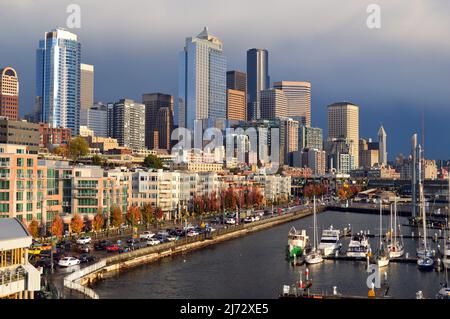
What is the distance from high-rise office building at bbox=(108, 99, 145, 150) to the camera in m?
167

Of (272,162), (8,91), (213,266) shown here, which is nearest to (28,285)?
(213,266)

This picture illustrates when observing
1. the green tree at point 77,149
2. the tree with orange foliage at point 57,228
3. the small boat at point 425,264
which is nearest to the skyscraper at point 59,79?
the green tree at point 77,149

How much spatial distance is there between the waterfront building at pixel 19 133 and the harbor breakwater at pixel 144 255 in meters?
28.3

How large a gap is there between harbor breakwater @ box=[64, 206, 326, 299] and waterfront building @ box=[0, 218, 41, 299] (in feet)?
23.5

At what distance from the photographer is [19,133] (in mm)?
65938

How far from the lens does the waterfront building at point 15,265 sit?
12.0 meters

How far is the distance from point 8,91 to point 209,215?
10909cm

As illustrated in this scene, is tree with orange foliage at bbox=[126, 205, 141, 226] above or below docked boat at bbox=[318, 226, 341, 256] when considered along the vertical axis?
above

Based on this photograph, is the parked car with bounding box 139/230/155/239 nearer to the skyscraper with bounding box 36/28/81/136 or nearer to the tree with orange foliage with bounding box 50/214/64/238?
the tree with orange foliage with bounding box 50/214/64/238

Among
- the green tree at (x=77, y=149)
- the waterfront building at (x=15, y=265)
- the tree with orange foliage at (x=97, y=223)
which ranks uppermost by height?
the green tree at (x=77, y=149)

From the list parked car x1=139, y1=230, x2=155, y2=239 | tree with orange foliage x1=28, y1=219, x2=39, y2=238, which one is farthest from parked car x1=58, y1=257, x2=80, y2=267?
parked car x1=139, y1=230, x2=155, y2=239

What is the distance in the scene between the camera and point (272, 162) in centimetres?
18150

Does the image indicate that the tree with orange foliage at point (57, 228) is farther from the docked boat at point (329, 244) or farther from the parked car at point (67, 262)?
the docked boat at point (329, 244)
